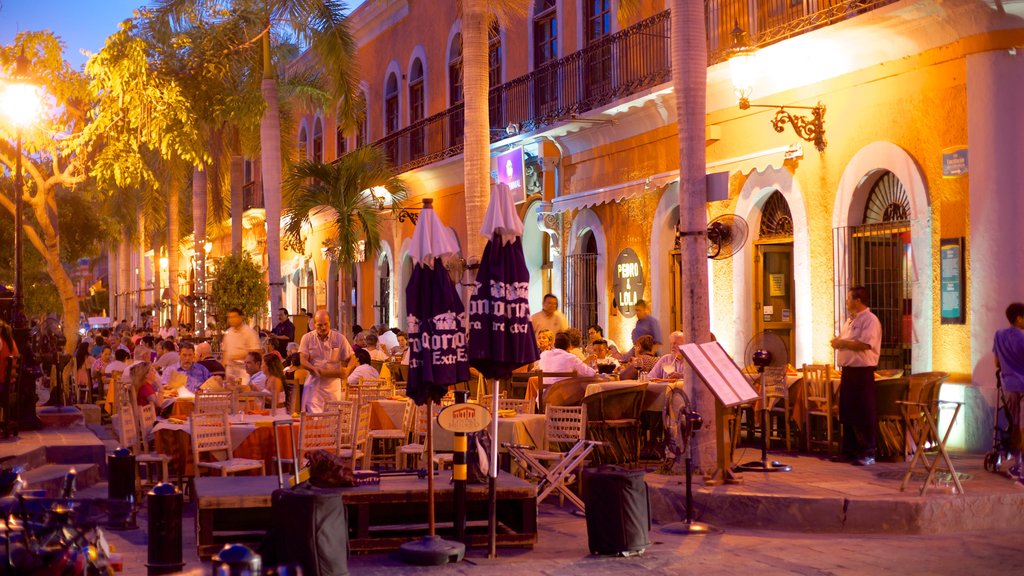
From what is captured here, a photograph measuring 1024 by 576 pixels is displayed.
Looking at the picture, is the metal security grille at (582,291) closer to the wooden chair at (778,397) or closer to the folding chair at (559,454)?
the wooden chair at (778,397)

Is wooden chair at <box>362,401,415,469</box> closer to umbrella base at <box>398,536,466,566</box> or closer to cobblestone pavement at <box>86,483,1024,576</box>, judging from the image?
cobblestone pavement at <box>86,483,1024,576</box>

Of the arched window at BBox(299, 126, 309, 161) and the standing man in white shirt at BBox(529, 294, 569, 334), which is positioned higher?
the arched window at BBox(299, 126, 309, 161)

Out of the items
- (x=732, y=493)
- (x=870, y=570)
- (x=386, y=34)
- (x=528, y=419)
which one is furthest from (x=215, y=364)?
(x=386, y=34)

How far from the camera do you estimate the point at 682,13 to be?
40.4ft

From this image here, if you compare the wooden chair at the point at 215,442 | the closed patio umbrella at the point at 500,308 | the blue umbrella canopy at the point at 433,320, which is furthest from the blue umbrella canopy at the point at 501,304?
the wooden chair at the point at 215,442

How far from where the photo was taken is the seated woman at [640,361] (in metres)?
15.7

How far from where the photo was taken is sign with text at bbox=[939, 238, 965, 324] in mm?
13781

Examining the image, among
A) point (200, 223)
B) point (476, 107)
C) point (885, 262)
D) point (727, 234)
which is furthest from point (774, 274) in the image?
point (200, 223)

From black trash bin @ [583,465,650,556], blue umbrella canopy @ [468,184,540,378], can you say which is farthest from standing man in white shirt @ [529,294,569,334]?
black trash bin @ [583,465,650,556]

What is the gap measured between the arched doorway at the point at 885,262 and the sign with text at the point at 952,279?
22.9 inches

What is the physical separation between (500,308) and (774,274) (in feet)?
30.5

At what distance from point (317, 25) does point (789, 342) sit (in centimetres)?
1072

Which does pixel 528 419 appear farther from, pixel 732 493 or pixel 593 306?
pixel 593 306

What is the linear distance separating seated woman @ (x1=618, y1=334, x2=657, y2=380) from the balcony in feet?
13.0
